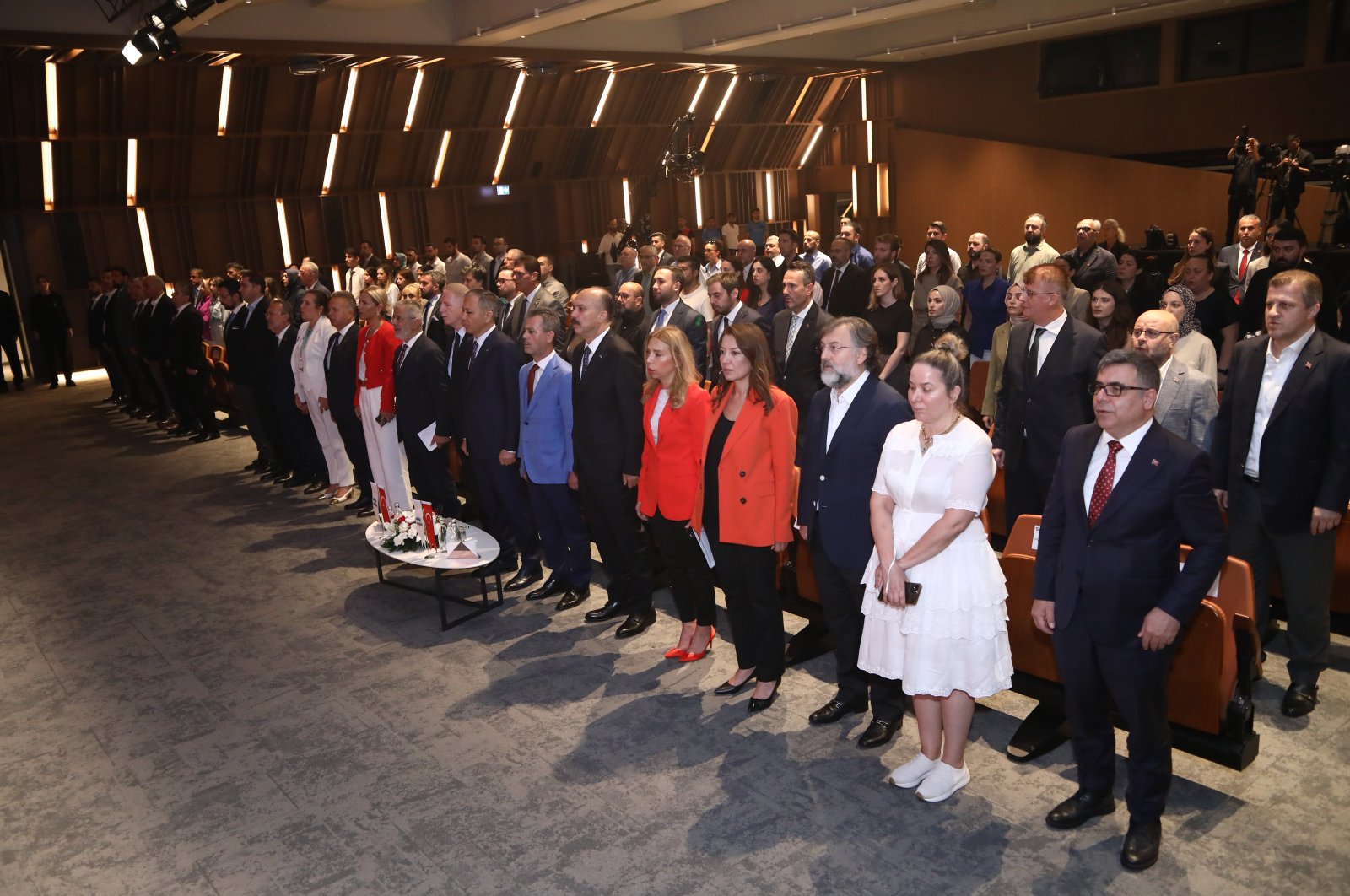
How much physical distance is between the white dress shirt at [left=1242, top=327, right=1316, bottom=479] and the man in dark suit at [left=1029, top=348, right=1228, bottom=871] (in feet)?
3.89

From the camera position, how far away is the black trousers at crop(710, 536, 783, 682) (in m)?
4.07

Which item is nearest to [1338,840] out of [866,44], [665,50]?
[665,50]

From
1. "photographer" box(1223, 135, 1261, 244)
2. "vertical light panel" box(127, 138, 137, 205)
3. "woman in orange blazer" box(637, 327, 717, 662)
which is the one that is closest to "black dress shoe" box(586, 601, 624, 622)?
"woman in orange blazer" box(637, 327, 717, 662)

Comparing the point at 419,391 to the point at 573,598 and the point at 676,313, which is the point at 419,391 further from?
the point at 676,313

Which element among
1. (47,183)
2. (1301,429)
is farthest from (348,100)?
(1301,429)

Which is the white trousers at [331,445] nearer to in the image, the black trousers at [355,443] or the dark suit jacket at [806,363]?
the black trousers at [355,443]

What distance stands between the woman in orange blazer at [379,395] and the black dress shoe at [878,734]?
3.64 m

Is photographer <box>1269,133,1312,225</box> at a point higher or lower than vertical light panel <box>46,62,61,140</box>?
lower

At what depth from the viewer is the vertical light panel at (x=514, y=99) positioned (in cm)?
1731

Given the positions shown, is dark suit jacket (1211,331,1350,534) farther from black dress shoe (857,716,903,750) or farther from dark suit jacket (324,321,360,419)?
dark suit jacket (324,321,360,419)

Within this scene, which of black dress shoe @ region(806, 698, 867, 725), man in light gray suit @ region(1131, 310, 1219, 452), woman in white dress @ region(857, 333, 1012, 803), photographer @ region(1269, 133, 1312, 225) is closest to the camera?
woman in white dress @ region(857, 333, 1012, 803)

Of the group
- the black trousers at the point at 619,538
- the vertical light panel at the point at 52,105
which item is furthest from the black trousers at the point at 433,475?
the vertical light panel at the point at 52,105

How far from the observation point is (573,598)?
5469 mm

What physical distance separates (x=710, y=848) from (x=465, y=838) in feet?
2.86
